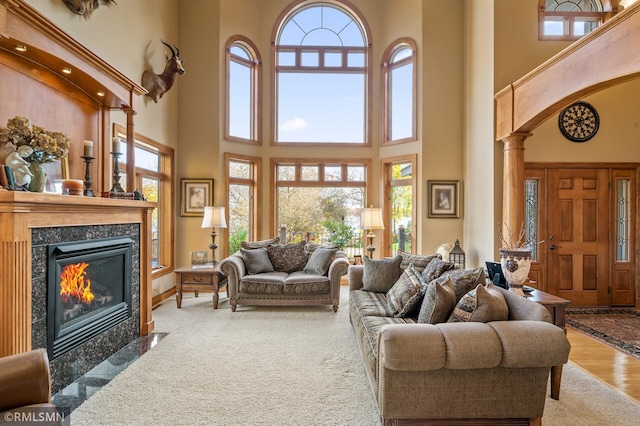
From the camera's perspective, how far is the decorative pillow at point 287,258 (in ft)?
18.2

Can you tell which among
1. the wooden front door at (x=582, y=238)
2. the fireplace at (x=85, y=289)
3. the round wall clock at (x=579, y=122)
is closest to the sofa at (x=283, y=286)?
the fireplace at (x=85, y=289)

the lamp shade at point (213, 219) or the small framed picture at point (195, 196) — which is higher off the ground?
the small framed picture at point (195, 196)

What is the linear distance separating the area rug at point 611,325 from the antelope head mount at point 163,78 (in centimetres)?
642

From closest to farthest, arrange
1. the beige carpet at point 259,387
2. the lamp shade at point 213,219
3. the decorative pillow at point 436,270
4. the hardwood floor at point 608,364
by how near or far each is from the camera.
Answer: the beige carpet at point 259,387 < the hardwood floor at point 608,364 < the decorative pillow at point 436,270 < the lamp shade at point 213,219

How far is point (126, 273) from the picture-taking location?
12.1 ft

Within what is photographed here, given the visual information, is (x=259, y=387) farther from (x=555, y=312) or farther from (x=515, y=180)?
(x=515, y=180)

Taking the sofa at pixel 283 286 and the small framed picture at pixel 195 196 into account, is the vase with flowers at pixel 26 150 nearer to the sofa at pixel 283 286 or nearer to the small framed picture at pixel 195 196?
the sofa at pixel 283 286

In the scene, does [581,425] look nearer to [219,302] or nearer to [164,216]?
[219,302]

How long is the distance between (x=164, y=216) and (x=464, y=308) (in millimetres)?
5189

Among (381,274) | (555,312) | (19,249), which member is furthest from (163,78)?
(555,312)

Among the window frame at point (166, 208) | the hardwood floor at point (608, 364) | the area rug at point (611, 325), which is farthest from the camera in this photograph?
the window frame at point (166, 208)

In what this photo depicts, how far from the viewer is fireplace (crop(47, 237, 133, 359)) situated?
8.77ft

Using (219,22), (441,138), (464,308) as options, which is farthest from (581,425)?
(219,22)

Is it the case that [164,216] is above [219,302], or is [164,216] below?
above
